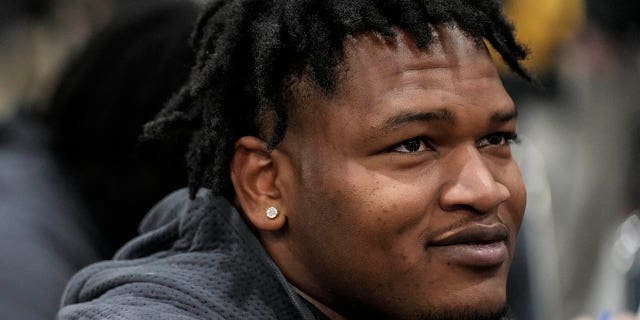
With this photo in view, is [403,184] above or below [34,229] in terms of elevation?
above

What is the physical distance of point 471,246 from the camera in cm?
185

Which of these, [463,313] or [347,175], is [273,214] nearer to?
[347,175]

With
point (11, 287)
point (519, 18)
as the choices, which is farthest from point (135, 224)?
point (519, 18)

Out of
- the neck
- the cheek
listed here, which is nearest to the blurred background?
the cheek

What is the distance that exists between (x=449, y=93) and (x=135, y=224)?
4.58 ft

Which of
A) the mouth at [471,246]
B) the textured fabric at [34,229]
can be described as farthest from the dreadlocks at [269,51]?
the textured fabric at [34,229]

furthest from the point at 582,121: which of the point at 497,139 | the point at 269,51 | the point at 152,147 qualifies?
the point at 269,51

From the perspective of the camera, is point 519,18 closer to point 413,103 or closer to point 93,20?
point 93,20

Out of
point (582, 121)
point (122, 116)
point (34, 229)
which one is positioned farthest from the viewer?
point (582, 121)

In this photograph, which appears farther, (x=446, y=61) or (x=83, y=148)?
(x=83, y=148)

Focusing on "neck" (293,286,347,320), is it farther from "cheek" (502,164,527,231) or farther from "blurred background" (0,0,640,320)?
"blurred background" (0,0,640,320)

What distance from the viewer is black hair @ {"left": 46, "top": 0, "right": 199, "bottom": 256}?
2926mm

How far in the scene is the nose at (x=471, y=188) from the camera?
1.83 meters

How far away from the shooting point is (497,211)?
6.18ft
